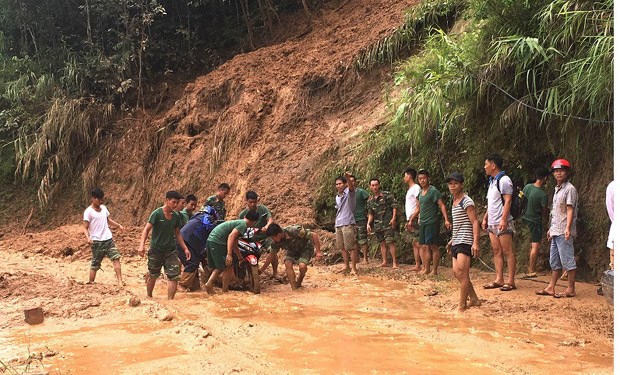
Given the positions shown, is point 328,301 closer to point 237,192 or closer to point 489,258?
point 489,258

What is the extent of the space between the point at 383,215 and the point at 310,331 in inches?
183

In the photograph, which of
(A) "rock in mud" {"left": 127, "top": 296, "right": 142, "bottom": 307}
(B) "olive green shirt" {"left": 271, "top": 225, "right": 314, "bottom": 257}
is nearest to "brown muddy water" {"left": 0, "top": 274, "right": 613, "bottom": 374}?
(A) "rock in mud" {"left": 127, "top": 296, "right": 142, "bottom": 307}

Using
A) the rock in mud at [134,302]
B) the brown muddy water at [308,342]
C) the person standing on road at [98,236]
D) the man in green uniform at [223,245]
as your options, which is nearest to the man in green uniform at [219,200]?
the man in green uniform at [223,245]

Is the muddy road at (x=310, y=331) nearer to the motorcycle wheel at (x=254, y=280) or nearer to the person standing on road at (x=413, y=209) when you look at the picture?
the motorcycle wheel at (x=254, y=280)

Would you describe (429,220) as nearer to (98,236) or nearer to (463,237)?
(463,237)

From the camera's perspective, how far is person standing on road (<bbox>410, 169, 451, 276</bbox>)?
9.14 meters

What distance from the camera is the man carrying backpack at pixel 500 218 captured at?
750 cm

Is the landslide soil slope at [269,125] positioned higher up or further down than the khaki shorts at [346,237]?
higher up

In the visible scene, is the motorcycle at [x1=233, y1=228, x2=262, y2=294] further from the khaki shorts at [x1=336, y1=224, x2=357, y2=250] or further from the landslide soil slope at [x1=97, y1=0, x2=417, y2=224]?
the landslide soil slope at [x1=97, y1=0, x2=417, y2=224]

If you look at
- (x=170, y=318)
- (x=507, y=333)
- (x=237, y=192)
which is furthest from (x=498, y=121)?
(x=237, y=192)

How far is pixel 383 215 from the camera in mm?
10383

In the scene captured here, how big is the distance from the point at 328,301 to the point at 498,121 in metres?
3.85

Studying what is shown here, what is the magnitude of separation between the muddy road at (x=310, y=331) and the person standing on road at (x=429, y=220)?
1.85 ft

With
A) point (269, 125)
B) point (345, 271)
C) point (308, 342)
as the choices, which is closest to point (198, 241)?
point (345, 271)
